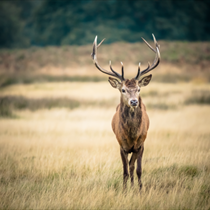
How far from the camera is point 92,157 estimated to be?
326 inches

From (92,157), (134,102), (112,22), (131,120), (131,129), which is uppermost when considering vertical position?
(112,22)

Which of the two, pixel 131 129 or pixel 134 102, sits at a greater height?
pixel 134 102

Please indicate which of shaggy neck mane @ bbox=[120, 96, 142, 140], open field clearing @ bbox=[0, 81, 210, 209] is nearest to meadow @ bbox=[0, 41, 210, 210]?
open field clearing @ bbox=[0, 81, 210, 209]

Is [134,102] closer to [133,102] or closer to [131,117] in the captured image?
[133,102]

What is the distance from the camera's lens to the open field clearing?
18.2ft

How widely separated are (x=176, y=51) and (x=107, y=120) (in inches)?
791

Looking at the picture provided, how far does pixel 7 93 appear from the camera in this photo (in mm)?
20109

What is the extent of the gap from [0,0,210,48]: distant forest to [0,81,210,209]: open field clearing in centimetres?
2795

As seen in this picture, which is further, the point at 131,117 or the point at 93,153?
the point at 93,153

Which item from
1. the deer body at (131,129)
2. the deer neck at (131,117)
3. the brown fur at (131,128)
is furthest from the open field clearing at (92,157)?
the deer neck at (131,117)

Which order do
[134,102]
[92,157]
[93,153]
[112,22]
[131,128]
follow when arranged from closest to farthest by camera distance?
[134,102], [131,128], [92,157], [93,153], [112,22]

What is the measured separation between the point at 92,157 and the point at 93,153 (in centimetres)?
57

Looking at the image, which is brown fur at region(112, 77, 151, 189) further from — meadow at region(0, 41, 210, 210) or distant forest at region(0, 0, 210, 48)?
distant forest at region(0, 0, 210, 48)

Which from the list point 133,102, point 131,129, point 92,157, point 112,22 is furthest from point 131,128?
point 112,22
